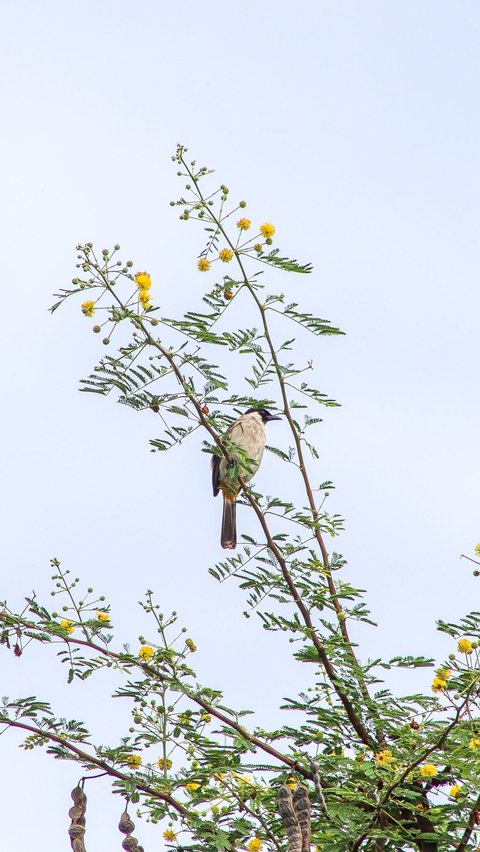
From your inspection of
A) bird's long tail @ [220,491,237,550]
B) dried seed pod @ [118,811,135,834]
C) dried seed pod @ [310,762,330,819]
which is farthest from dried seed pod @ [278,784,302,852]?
bird's long tail @ [220,491,237,550]

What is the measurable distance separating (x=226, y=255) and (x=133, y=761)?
2.17 meters

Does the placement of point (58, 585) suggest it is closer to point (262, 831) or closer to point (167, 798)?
point (167, 798)

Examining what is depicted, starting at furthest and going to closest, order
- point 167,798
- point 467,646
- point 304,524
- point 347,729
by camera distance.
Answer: point 304,524
point 347,729
point 167,798
point 467,646

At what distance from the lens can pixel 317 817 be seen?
189 inches

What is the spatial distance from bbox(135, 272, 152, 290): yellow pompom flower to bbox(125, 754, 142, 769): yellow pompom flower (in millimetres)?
1896

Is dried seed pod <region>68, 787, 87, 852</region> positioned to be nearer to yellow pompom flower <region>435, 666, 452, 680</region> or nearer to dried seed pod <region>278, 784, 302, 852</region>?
dried seed pod <region>278, 784, 302, 852</region>

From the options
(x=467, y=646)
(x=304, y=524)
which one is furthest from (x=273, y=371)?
(x=467, y=646)

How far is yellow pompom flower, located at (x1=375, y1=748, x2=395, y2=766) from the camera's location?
4.63 meters

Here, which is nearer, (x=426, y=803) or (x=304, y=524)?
(x=426, y=803)

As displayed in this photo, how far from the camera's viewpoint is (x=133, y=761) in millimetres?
4910

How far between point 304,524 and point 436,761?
1448 mm

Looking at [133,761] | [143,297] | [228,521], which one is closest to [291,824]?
[133,761]

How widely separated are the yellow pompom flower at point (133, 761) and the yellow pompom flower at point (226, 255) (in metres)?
2.14

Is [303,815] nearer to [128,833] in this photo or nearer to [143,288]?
[128,833]
